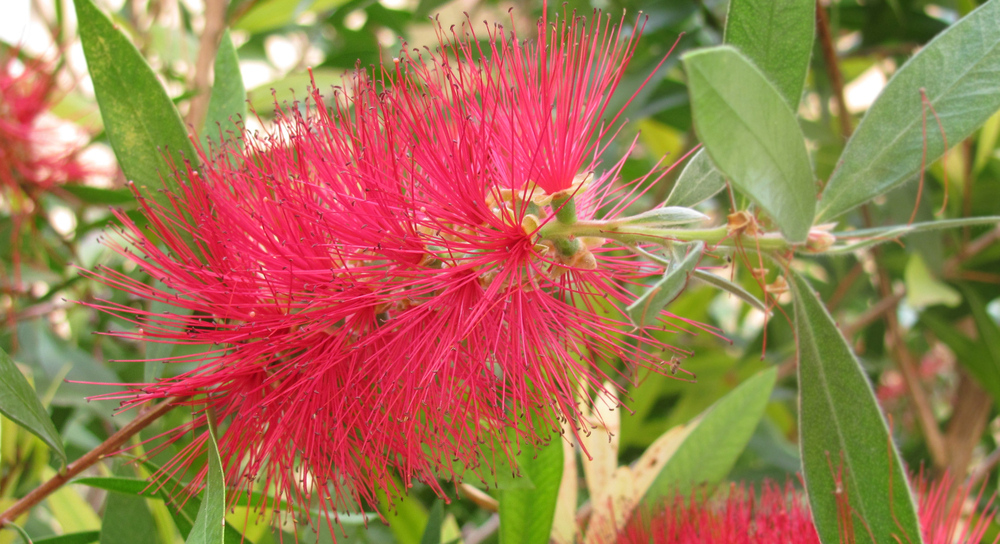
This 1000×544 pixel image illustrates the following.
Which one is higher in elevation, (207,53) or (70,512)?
(207,53)

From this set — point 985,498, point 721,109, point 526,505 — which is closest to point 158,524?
point 526,505

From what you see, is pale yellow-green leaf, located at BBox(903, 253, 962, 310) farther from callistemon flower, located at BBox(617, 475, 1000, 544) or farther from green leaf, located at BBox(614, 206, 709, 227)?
green leaf, located at BBox(614, 206, 709, 227)

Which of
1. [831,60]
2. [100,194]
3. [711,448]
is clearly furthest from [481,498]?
[831,60]

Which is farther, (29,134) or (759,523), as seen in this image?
(29,134)

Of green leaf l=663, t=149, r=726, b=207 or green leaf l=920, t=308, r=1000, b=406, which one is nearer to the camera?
green leaf l=663, t=149, r=726, b=207

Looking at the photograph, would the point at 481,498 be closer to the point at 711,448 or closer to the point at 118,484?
the point at 711,448

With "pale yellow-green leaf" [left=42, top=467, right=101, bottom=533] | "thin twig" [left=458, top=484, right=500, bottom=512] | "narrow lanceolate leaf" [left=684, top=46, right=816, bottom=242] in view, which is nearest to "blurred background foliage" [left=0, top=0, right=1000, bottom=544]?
"pale yellow-green leaf" [left=42, top=467, right=101, bottom=533]

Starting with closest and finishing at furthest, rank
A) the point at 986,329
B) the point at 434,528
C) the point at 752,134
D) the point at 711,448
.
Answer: the point at 752,134, the point at 434,528, the point at 711,448, the point at 986,329
